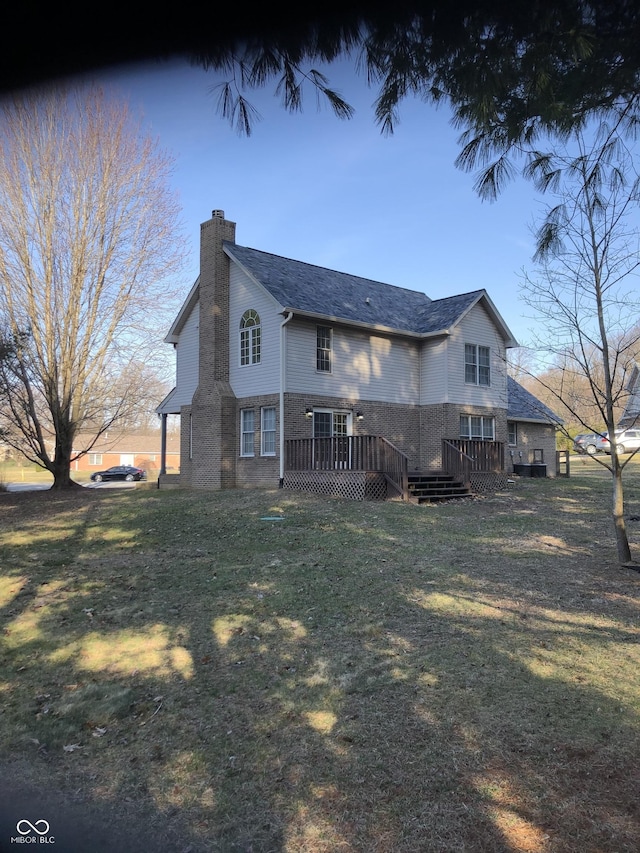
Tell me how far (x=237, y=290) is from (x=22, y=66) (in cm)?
1603

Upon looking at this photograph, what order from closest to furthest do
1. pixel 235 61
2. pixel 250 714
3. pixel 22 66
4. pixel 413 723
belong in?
pixel 22 66 < pixel 235 61 < pixel 413 723 < pixel 250 714

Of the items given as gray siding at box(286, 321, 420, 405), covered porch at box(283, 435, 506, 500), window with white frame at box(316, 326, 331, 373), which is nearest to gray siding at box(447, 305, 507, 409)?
gray siding at box(286, 321, 420, 405)

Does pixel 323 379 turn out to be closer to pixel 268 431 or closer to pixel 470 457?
pixel 268 431

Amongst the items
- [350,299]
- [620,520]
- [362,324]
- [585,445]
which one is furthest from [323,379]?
[620,520]

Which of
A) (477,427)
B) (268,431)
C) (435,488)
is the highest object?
(477,427)

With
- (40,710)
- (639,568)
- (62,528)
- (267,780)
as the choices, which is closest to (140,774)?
(267,780)

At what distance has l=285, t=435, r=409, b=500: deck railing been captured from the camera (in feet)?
49.7

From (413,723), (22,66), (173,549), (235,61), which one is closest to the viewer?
(22,66)

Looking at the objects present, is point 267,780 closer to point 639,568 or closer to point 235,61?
point 235,61

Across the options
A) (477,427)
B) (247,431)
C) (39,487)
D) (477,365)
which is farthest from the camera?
(39,487)

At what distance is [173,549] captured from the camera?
9.27 meters

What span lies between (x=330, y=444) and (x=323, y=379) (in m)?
2.80

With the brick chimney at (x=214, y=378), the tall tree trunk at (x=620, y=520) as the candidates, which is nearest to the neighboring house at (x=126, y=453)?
the brick chimney at (x=214, y=378)

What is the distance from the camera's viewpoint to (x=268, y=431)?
1783cm
